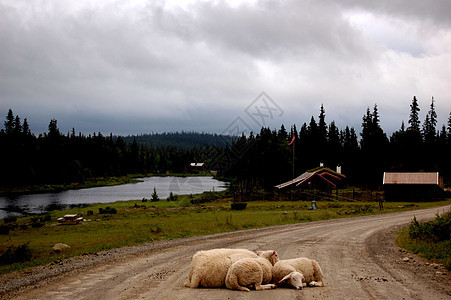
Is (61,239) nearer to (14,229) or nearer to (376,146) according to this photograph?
(14,229)

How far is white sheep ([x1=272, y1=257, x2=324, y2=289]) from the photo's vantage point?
9.91m

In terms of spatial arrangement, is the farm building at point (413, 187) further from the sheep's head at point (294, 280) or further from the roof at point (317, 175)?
the sheep's head at point (294, 280)

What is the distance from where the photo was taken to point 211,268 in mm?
10102

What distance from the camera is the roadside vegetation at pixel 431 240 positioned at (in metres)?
15.6

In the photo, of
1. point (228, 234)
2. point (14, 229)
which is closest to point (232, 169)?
point (14, 229)

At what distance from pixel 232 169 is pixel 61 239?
363ft

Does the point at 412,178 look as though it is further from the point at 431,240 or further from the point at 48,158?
the point at 48,158

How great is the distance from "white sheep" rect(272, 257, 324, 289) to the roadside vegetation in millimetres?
6817

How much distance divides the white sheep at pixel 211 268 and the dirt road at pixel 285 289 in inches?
11.3

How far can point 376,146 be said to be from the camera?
93.2 meters

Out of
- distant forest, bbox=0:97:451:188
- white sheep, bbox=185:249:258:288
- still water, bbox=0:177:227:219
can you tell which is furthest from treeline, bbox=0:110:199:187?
white sheep, bbox=185:249:258:288

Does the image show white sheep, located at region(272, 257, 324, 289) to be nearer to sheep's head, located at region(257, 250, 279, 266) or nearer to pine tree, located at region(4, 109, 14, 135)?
sheep's head, located at region(257, 250, 279, 266)

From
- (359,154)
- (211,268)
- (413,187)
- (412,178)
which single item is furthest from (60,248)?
(359,154)

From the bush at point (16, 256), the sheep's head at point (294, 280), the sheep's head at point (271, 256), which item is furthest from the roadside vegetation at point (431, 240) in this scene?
the bush at point (16, 256)
